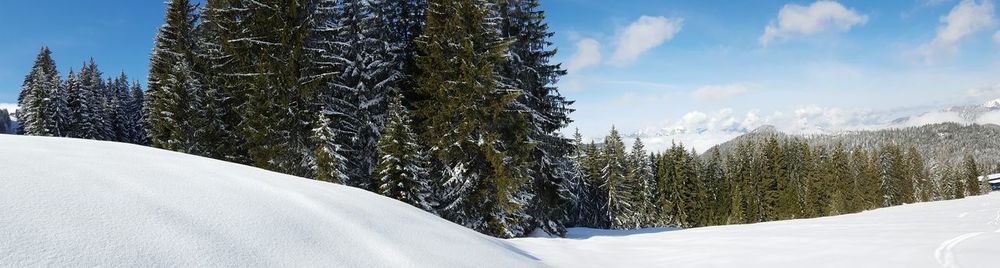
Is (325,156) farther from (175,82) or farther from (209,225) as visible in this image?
(209,225)

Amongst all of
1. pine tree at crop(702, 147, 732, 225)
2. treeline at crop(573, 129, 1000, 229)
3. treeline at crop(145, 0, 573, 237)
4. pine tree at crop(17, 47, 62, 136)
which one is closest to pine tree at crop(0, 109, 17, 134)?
pine tree at crop(17, 47, 62, 136)

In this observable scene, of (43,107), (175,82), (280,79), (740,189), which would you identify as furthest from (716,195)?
(43,107)

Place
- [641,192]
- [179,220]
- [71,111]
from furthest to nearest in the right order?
[641,192] → [71,111] → [179,220]

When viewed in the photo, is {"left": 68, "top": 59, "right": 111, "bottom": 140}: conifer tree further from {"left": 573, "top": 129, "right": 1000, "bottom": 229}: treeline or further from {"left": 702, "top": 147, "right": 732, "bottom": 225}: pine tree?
{"left": 702, "top": 147, "right": 732, "bottom": 225}: pine tree

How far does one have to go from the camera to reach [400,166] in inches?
706

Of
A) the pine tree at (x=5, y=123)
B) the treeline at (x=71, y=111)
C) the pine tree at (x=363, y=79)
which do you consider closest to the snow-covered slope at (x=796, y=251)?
the pine tree at (x=363, y=79)

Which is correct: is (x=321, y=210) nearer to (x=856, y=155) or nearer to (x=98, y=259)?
(x=98, y=259)

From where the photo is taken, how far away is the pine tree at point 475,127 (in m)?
17.4

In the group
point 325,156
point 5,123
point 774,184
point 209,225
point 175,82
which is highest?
point 5,123

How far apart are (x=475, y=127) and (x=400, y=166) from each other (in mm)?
3188

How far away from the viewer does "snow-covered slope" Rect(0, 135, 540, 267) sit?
127 inches

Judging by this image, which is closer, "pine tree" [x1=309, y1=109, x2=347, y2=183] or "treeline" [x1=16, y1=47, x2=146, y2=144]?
"pine tree" [x1=309, y1=109, x2=347, y2=183]

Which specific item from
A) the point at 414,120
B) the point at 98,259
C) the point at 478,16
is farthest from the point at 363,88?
the point at 98,259

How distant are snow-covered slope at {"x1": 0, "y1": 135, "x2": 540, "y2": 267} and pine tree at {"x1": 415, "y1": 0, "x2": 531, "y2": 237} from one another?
34.3 ft
